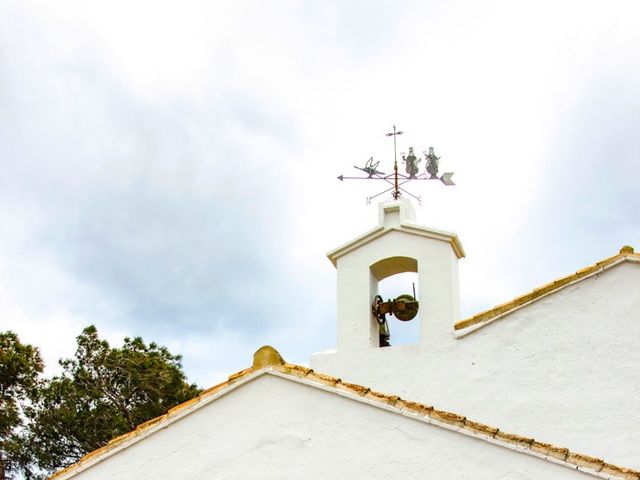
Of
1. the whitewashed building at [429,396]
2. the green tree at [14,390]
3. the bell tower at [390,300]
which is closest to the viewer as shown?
the whitewashed building at [429,396]

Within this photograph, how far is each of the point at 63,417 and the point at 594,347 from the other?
18.0 metres

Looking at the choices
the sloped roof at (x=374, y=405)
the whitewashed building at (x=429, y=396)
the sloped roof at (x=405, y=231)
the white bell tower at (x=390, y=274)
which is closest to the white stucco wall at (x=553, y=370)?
the whitewashed building at (x=429, y=396)

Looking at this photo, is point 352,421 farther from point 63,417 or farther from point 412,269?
point 63,417

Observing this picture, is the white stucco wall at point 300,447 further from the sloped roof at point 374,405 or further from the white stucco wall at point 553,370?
the white stucco wall at point 553,370

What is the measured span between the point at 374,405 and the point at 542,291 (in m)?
4.17

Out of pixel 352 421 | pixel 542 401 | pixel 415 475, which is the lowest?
pixel 415 475

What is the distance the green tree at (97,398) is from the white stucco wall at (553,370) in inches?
577

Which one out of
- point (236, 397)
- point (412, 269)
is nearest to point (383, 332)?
point (412, 269)

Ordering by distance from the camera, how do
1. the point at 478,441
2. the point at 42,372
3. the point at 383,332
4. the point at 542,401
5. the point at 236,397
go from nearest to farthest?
the point at 478,441, the point at 236,397, the point at 542,401, the point at 383,332, the point at 42,372

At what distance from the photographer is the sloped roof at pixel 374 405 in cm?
721

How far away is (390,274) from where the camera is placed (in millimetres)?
13000

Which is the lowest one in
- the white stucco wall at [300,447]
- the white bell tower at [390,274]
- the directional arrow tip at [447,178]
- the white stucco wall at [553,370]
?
the white stucco wall at [300,447]

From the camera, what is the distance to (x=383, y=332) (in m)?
12.6

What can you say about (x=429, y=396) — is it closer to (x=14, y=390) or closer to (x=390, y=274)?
(x=390, y=274)
